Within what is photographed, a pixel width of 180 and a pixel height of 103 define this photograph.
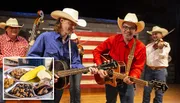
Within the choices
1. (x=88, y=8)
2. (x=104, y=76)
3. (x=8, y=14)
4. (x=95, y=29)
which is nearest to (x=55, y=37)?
(x=104, y=76)

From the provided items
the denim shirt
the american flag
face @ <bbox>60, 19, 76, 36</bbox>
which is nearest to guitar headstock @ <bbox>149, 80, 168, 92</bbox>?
the denim shirt

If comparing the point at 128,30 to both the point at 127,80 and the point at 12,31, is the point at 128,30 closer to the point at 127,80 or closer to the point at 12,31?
the point at 127,80

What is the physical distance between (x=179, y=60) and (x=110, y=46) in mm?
8775

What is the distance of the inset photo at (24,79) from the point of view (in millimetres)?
1993

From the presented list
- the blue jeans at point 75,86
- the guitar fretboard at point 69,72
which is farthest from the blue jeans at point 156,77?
the guitar fretboard at point 69,72

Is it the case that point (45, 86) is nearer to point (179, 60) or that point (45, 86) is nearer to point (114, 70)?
point (114, 70)

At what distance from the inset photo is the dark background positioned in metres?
6.50

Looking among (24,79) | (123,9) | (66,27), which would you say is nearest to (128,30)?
(66,27)

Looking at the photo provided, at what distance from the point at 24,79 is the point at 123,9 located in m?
8.65

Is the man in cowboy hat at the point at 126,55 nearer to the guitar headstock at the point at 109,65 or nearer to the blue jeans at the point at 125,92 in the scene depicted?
the blue jeans at the point at 125,92

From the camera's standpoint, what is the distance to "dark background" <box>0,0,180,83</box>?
869 cm

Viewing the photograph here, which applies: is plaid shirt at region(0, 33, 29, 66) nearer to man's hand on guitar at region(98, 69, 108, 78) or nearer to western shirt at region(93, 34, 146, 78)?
western shirt at region(93, 34, 146, 78)

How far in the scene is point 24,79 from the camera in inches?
79.0

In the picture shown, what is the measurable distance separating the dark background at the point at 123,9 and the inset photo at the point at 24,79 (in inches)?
256
